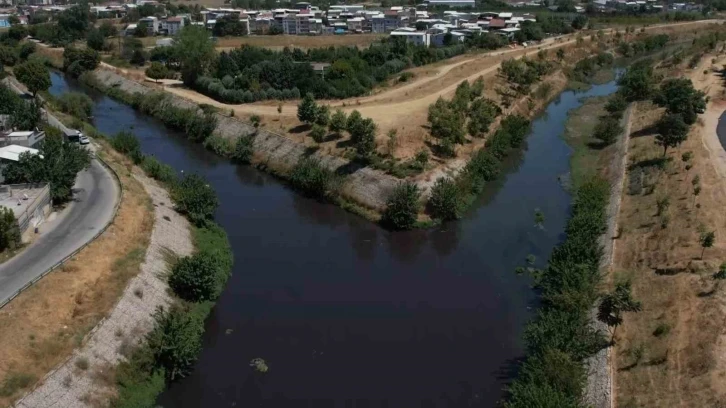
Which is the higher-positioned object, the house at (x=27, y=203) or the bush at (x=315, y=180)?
the house at (x=27, y=203)

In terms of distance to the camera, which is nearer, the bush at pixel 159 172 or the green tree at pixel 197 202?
the green tree at pixel 197 202

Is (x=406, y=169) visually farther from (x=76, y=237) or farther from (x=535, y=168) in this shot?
(x=76, y=237)

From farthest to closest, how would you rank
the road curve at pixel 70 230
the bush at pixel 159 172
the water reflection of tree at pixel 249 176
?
the water reflection of tree at pixel 249 176, the bush at pixel 159 172, the road curve at pixel 70 230

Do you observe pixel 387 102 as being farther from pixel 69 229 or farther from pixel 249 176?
pixel 69 229

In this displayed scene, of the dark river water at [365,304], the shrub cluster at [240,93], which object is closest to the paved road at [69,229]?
the dark river water at [365,304]

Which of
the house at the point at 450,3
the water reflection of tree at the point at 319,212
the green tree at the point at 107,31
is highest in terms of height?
the house at the point at 450,3

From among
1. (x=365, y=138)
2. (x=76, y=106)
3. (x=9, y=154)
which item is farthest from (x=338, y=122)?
(x=76, y=106)

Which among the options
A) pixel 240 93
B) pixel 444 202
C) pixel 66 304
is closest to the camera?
pixel 66 304

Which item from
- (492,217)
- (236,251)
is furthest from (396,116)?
(236,251)

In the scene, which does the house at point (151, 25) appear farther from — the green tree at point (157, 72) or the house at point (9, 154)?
the house at point (9, 154)
